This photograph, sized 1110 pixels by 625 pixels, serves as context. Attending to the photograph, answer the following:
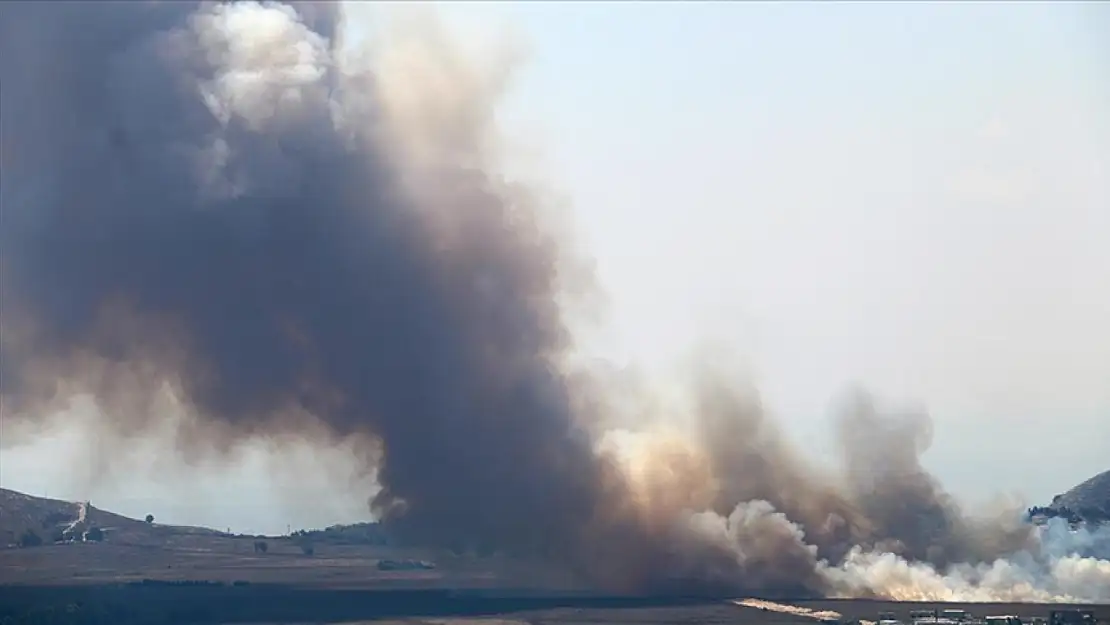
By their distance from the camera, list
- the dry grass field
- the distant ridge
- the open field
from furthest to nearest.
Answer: the distant ridge → the dry grass field → the open field

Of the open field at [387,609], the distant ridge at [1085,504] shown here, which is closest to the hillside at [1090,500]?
the distant ridge at [1085,504]

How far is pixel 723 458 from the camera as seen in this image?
108625 mm

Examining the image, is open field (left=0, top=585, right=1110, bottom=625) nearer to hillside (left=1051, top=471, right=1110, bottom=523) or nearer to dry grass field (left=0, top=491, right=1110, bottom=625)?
dry grass field (left=0, top=491, right=1110, bottom=625)

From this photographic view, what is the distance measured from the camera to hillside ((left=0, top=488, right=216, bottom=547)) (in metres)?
142

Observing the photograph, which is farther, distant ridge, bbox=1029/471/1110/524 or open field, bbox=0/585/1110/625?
distant ridge, bbox=1029/471/1110/524

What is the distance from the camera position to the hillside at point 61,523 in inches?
5610

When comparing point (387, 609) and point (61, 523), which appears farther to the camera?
point (61, 523)

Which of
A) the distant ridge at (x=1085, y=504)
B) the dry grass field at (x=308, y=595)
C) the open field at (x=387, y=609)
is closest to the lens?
the open field at (x=387, y=609)

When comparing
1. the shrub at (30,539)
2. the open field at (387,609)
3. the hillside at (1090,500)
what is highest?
the hillside at (1090,500)

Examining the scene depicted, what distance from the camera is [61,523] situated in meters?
152

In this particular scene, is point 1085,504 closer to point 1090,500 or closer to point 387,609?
point 1090,500

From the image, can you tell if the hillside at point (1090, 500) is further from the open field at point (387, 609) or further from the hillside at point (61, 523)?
the hillside at point (61, 523)

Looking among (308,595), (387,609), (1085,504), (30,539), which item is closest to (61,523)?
(30,539)

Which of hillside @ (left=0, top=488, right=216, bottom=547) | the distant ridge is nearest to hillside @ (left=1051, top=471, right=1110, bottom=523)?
the distant ridge
